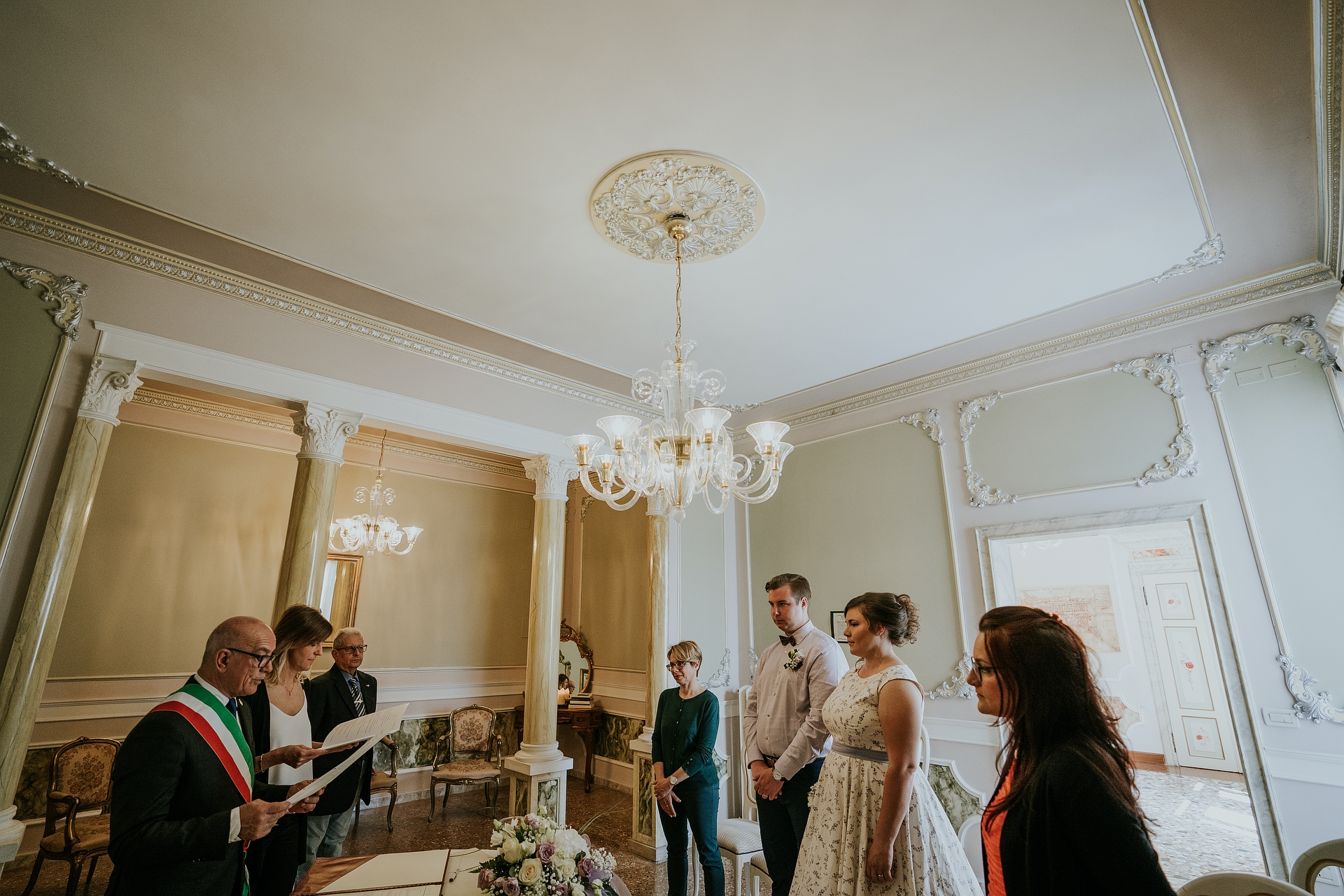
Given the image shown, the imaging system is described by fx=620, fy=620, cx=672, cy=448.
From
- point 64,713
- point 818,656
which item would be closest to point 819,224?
point 818,656

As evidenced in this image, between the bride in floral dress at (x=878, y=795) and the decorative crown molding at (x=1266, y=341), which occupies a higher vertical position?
the decorative crown molding at (x=1266, y=341)

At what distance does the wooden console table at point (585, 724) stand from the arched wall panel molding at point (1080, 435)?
4619 mm

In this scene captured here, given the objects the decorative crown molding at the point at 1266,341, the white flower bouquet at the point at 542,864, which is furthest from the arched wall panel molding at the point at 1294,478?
the white flower bouquet at the point at 542,864

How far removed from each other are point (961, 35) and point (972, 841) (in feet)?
15.2

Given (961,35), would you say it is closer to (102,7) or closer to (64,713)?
(102,7)

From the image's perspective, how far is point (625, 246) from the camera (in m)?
3.22

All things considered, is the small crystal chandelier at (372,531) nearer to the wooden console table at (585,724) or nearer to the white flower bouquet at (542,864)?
the wooden console table at (585,724)

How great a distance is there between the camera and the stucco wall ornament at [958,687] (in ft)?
14.3

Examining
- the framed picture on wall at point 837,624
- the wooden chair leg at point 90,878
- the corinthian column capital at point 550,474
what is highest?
the corinthian column capital at point 550,474

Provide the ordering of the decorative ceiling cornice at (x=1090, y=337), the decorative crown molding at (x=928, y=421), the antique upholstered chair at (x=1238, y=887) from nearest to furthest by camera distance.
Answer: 1. the antique upholstered chair at (x=1238, y=887)
2. the decorative ceiling cornice at (x=1090, y=337)
3. the decorative crown molding at (x=928, y=421)

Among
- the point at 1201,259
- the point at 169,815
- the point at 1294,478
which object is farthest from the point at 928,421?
the point at 169,815

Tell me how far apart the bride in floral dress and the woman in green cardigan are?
739 mm

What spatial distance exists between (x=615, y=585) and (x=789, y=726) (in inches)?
175

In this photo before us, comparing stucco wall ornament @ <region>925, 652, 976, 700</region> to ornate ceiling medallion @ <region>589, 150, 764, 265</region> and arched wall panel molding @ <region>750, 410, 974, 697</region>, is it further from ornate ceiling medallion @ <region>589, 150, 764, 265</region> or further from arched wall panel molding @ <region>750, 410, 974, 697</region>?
ornate ceiling medallion @ <region>589, 150, 764, 265</region>
